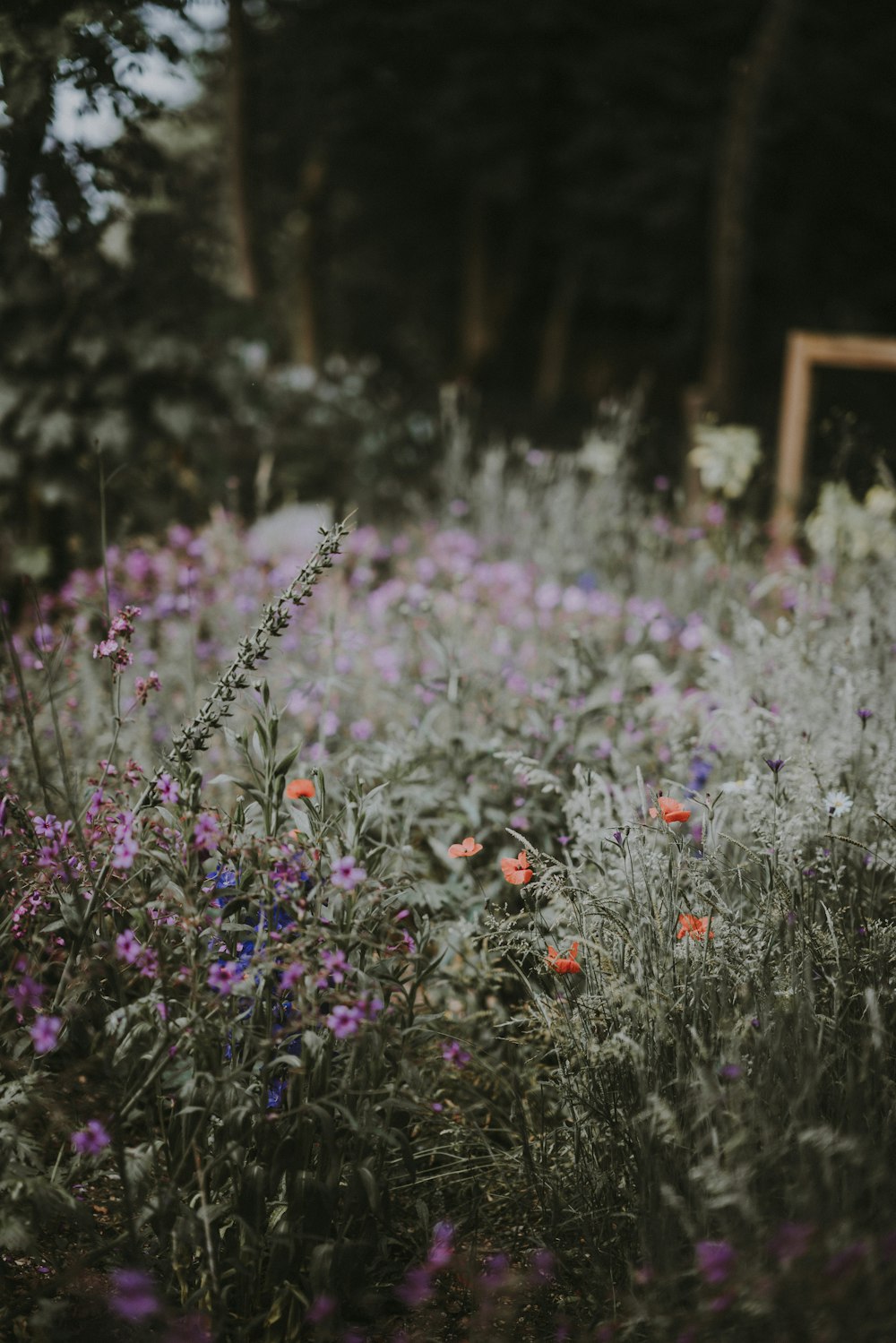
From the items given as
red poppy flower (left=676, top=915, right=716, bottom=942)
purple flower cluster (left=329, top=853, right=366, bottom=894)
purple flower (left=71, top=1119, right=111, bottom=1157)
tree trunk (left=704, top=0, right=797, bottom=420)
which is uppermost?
tree trunk (left=704, top=0, right=797, bottom=420)

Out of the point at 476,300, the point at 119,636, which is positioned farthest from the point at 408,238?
the point at 119,636

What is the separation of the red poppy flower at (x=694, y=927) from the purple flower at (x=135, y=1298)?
944mm

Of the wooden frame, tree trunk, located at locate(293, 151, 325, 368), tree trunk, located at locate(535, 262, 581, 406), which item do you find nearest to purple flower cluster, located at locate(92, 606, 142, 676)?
the wooden frame

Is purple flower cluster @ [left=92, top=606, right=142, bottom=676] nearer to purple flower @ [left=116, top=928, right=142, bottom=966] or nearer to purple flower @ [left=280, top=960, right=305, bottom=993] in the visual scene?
purple flower @ [left=116, top=928, right=142, bottom=966]

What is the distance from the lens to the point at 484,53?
524 inches

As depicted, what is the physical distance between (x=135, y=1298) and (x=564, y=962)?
0.78 meters

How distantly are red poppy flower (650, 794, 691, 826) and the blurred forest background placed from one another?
4.99 feet

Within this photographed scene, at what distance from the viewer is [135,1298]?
134cm

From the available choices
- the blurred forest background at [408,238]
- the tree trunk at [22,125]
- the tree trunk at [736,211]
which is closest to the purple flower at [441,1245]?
the blurred forest background at [408,238]

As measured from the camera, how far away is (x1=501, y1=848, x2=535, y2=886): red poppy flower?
1.74m

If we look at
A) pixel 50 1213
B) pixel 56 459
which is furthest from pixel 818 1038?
pixel 56 459

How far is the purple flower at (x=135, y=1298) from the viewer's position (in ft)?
4.31

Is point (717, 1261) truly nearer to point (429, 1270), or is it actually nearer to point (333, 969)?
point (429, 1270)

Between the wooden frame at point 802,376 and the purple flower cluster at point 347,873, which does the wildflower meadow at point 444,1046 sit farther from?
the wooden frame at point 802,376
